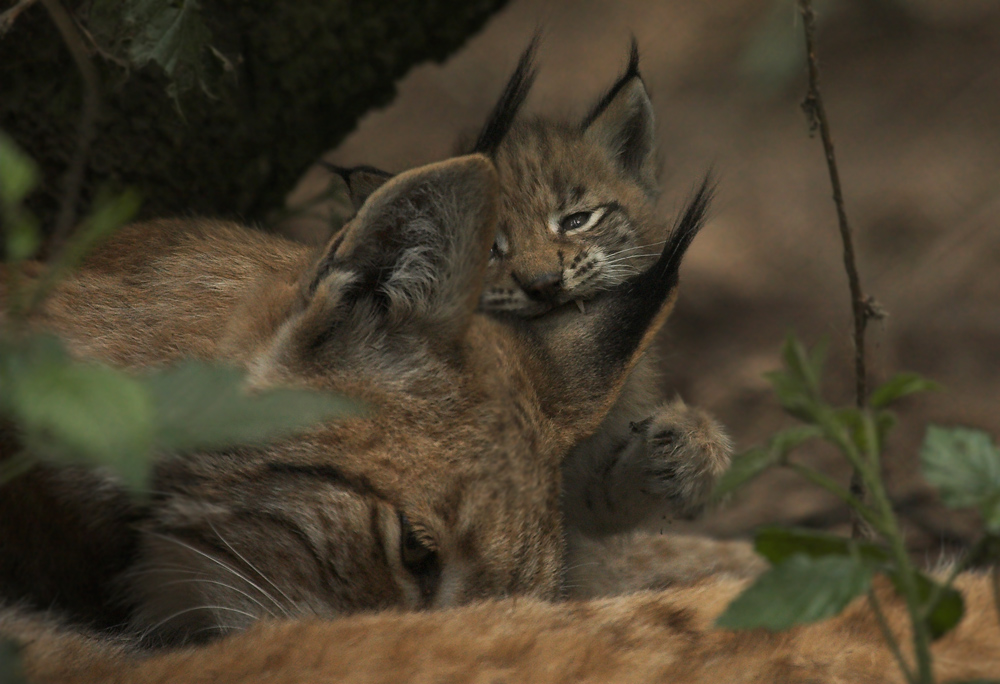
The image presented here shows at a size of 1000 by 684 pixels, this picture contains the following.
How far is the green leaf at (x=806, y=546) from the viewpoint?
1336 mm

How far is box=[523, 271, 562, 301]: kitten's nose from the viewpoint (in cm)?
296

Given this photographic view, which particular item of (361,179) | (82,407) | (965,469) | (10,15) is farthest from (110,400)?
(361,179)

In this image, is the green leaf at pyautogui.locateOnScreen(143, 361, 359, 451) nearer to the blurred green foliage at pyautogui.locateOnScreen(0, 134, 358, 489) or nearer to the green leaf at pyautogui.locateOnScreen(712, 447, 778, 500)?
the blurred green foliage at pyautogui.locateOnScreen(0, 134, 358, 489)

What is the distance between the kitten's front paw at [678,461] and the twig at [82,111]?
1.67m

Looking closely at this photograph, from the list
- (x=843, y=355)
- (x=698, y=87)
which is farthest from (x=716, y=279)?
(x=698, y=87)

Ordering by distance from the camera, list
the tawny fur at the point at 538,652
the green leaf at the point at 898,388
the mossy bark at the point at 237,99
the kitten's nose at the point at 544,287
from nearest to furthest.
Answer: the green leaf at the point at 898,388
the tawny fur at the point at 538,652
the kitten's nose at the point at 544,287
the mossy bark at the point at 237,99

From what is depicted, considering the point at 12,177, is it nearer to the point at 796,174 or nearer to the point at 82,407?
the point at 82,407

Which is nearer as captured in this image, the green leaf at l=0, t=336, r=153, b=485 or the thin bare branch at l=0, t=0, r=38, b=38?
the green leaf at l=0, t=336, r=153, b=485

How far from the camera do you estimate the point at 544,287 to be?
2.95 metres

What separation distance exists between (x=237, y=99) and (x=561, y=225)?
122cm

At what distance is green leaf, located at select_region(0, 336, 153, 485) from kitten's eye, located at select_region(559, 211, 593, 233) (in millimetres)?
2328

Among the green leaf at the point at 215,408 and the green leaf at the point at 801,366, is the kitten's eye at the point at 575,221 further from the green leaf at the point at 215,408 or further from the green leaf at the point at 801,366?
the green leaf at the point at 215,408

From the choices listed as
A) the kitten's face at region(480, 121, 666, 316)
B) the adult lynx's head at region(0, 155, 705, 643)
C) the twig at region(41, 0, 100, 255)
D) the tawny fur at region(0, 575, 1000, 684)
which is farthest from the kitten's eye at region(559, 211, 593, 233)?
the tawny fur at region(0, 575, 1000, 684)

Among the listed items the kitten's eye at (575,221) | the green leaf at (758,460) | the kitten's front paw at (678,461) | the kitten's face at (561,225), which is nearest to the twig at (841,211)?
the kitten's front paw at (678,461)
